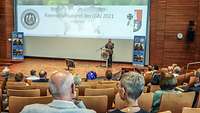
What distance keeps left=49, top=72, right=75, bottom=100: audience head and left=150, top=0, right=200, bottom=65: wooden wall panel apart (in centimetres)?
1064

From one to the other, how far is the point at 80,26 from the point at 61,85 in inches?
455

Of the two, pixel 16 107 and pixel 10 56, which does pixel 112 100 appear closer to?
pixel 16 107

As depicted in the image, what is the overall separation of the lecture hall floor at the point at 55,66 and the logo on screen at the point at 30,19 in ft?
4.57

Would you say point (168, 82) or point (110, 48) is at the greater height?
point (110, 48)

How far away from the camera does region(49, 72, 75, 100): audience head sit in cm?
256

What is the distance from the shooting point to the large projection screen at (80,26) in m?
13.4

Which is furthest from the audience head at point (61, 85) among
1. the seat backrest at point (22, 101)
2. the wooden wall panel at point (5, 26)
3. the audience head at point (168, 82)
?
the wooden wall panel at point (5, 26)

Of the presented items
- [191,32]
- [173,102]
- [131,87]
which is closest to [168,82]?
[173,102]

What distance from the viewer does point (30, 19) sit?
1463 cm

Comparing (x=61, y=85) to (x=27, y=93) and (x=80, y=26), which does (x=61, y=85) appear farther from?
(x=80, y=26)

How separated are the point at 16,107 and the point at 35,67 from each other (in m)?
9.43

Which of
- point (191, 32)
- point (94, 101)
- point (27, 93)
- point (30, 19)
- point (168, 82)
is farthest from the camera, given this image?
point (30, 19)

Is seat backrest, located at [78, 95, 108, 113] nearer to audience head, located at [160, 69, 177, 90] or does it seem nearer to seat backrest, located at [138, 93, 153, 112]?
seat backrest, located at [138, 93, 153, 112]

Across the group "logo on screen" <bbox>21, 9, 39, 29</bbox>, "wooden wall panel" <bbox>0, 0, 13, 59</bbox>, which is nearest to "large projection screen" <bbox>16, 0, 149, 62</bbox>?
"logo on screen" <bbox>21, 9, 39, 29</bbox>
